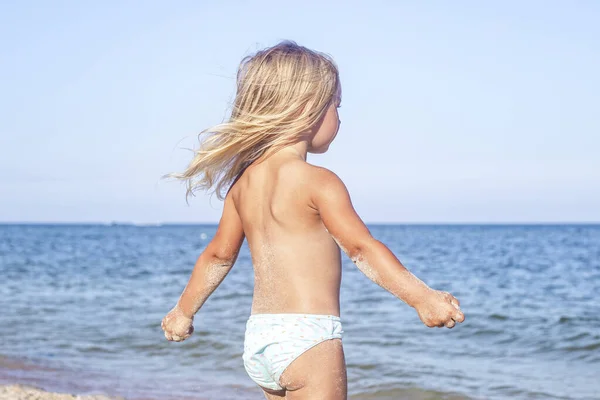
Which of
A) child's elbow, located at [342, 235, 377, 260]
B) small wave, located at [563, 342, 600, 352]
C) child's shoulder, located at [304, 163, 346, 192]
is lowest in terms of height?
small wave, located at [563, 342, 600, 352]

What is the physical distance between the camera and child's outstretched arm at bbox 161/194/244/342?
2867mm

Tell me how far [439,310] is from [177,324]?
3.84ft

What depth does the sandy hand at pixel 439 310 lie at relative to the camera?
2.28 meters

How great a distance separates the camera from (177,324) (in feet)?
9.95

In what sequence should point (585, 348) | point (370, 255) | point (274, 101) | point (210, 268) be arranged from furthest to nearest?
point (585, 348) → point (210, 268) → point (274, 101) → point (370, 255)

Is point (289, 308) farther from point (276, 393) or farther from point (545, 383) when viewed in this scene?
point (545, 383)

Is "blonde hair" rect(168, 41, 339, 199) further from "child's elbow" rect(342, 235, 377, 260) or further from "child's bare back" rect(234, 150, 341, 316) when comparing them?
"child's elbow" rect(342, 235, 377, 260)

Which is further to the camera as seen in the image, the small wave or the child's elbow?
the small wave

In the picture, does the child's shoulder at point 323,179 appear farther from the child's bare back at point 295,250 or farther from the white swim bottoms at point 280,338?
the white swim bottoms at point 280,338

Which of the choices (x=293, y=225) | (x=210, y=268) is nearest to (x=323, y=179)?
(x=293, y=225)

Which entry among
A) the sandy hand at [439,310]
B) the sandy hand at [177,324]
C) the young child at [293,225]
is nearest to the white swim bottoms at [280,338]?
the young child at [293,225]

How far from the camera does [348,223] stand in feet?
7.92

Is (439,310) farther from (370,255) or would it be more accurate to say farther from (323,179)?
(323,179)

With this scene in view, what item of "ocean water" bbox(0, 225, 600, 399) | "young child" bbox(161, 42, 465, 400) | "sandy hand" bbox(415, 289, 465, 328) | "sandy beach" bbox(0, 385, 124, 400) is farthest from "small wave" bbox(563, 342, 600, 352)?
"sandy hand" bbox(415, 289, 465, 328)
